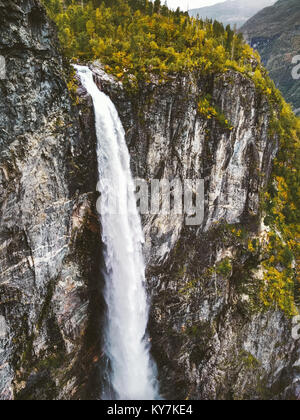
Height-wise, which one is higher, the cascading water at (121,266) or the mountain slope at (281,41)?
the mountain slope at (281,41)

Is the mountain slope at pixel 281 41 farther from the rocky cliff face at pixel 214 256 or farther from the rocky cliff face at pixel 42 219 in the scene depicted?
the rocky cliff face at pixel 42 219

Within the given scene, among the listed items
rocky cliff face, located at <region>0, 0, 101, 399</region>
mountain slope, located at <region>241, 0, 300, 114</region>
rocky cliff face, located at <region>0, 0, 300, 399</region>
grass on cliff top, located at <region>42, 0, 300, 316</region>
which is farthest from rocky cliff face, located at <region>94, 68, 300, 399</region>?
mountain slope, located at <region>241, 0, 300, 114</region>

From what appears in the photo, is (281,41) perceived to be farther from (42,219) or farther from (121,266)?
(42,219)

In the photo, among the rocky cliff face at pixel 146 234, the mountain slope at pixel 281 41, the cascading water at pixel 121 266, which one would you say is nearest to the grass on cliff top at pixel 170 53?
the rocky cliff face at pixel 146 234

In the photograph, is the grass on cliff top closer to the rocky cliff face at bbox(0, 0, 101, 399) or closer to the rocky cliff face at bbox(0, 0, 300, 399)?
the rocky cliff face at bbox(0, 0, 300, 399)
